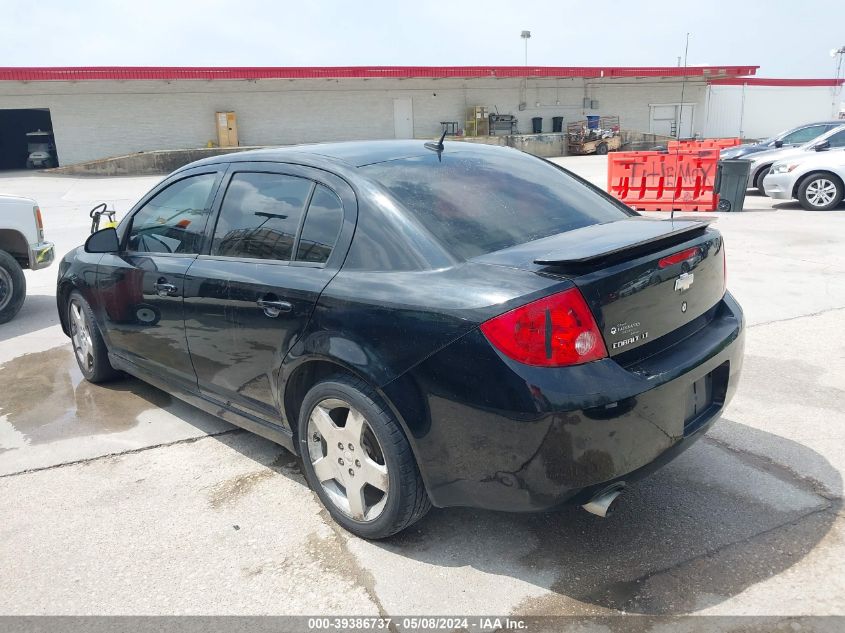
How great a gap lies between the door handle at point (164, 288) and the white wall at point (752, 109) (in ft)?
144

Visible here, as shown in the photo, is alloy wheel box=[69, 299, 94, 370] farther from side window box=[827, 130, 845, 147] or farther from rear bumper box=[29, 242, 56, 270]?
side window box=[827, 130, 845, 147]

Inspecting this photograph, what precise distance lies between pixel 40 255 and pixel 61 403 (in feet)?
10.5

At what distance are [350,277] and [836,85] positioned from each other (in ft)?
172

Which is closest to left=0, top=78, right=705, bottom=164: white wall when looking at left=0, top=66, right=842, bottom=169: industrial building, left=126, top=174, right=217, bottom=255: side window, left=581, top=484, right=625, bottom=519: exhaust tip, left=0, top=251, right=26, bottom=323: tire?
left=0, top=66, right=842, bottom=169: industrial building

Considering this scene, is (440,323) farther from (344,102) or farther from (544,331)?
(344,102)

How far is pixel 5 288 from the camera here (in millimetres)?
7098

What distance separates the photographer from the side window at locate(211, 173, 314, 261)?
323cm

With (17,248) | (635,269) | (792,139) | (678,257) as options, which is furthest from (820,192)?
(17,248)

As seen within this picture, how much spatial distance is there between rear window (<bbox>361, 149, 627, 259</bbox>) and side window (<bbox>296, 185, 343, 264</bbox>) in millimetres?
217

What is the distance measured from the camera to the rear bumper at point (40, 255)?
725 centimetres

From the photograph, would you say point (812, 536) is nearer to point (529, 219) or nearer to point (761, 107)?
point (529, 219)

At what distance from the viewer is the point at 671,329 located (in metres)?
2.74

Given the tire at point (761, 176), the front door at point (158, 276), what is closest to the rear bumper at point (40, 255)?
the front door at point (158, 276)

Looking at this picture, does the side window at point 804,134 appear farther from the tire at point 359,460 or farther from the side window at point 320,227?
the tire at point 359,460
